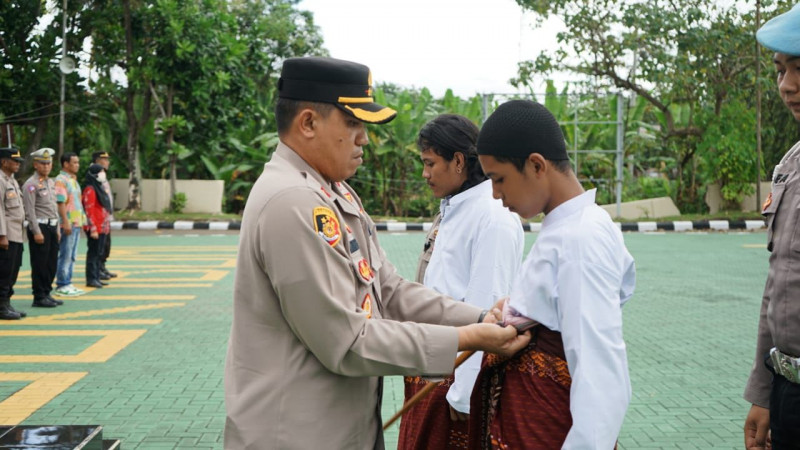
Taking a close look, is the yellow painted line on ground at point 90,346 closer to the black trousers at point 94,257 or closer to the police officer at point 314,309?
the black trousers at point 94,257

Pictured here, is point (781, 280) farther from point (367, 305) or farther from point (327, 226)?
point (327, 226)

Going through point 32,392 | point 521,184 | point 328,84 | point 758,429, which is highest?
point 328,84

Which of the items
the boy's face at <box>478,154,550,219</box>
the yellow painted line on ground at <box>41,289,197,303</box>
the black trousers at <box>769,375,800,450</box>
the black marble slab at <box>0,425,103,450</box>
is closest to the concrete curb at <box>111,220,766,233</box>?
the yellow painted line on ground at <box>41,289,197,303</box>

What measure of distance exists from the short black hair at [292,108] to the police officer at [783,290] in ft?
3.98

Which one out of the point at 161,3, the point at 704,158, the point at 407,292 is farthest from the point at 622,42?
the point at 407,292

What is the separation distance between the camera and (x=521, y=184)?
219 centimetres

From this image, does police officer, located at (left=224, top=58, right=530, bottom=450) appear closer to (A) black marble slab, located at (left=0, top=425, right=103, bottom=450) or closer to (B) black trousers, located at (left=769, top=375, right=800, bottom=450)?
(B) black trousers, located at (left=769, top=375, right=800, bottom=450)

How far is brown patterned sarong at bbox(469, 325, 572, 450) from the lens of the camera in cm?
208

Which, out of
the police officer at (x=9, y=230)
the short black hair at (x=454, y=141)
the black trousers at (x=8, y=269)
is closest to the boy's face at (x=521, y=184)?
the short black hair at (x=454, y=141)

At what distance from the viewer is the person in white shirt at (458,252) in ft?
9.43

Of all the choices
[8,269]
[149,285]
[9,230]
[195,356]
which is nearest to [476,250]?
[195,356]

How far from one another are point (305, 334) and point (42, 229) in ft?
27.1

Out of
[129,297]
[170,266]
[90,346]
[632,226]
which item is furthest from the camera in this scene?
[632,226]

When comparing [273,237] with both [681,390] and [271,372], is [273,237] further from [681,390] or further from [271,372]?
[681,390]
